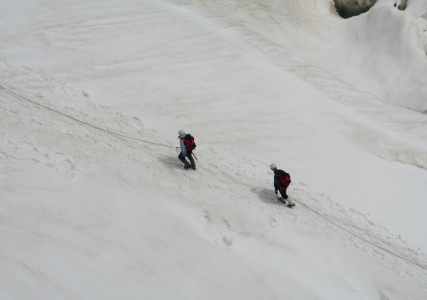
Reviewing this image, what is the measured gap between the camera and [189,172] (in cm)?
970

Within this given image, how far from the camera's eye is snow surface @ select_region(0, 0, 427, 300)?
22.5ft

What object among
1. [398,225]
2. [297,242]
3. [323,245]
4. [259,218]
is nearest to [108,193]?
[259,218]

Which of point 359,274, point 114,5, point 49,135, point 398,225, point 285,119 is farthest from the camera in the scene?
point 114,5

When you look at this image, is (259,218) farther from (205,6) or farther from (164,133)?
(205,6)

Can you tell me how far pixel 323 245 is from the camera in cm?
799

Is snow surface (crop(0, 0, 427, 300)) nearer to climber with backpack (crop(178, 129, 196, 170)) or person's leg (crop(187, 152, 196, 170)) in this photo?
person's leg (crop(187, 152, 196, 170))

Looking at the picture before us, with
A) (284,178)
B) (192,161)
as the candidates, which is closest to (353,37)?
(284,178)

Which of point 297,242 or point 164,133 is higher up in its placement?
point 164,133

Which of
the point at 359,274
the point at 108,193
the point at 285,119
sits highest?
the point at 285,119

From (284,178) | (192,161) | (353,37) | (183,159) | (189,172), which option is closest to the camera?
(284,178)

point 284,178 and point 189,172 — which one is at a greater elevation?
point 284,178

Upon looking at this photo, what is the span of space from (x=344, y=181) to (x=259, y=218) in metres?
3.69

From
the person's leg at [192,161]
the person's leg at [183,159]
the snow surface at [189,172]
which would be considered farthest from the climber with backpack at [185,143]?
the snow surface at [189,172]

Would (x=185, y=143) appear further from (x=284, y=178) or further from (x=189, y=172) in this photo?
(x=284, y=178)
